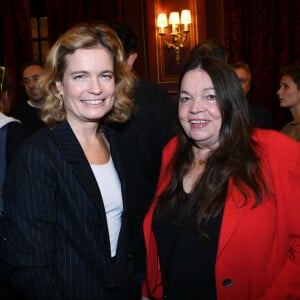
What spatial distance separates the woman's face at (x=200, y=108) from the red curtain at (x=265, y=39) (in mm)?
4821

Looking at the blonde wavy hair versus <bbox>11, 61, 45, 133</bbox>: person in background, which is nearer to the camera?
the blonde wavy hair

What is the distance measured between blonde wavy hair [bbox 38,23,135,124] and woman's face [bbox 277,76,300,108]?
101 inches

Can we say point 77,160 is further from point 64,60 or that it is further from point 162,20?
point 162,20

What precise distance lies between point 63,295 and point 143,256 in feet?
2.57

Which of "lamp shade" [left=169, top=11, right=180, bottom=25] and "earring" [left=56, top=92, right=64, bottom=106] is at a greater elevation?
"lamp shade" [left=169, top=11, right=180, bottom=25]

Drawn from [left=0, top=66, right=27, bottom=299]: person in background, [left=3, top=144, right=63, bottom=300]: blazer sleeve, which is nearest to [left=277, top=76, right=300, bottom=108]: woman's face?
[left=0, top=66, right=27, bottom=299]: person in background

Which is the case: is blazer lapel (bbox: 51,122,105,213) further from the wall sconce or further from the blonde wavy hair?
the wall sconce

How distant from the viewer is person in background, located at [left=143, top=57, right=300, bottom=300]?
160cm

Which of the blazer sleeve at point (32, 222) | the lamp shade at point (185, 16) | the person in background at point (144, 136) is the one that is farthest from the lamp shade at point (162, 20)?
the blazer sleeve at point (32, 222)

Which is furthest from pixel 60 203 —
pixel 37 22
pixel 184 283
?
pixel 37 22

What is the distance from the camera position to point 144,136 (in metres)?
2.35

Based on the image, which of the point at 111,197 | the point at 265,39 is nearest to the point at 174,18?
the point at 265,39

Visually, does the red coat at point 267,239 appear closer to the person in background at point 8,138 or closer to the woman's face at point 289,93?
the person in background at point 8,138

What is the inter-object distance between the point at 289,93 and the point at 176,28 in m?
2.76
